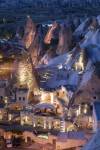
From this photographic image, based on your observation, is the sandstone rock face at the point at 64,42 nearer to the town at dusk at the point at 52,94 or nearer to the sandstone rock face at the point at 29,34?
the town at dusk at the point at 52,94

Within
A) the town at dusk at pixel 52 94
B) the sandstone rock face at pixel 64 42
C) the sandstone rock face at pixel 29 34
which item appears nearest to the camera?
the town at dusk at pixel 52 94

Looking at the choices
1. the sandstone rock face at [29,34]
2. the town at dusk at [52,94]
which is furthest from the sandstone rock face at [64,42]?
the sandstone rock face at [29,34]

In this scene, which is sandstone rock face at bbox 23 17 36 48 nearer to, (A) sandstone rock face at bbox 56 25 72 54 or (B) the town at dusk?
(B) the town at dusk

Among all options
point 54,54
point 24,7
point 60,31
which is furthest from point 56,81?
point 24,7

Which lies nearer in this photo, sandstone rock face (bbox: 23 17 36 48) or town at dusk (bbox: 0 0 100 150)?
town at dusk (bbox: 0 0 100 150)

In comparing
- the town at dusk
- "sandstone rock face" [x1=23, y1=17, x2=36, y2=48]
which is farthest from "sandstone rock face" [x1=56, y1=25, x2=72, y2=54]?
"sandstone rock face" [x1=23, y1=17, x2=36, y2=48]

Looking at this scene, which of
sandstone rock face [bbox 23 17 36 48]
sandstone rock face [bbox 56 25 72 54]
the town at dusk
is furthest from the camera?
sandstone rock face [bbox 23 17 36 48]

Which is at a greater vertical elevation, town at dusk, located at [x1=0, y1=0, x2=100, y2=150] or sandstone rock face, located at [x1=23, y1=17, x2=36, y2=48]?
sandstone rock face, located at [x1=23, y1=17, x2=36, y2=48]

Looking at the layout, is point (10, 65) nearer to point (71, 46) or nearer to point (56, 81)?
point (56, 81)

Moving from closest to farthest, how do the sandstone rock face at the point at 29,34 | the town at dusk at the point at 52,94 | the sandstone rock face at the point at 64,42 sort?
the town at dusk at the point at 52,94 → the sandstone rock face at the point at 64,42 → the sandstone rock face at the point at 29,34

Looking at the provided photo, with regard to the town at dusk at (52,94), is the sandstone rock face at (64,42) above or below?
above

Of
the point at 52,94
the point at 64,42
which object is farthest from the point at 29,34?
the point at 52,94

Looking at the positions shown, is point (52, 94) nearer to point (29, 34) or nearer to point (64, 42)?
point (64, 42)

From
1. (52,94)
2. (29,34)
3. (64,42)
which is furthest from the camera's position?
(29,34)
